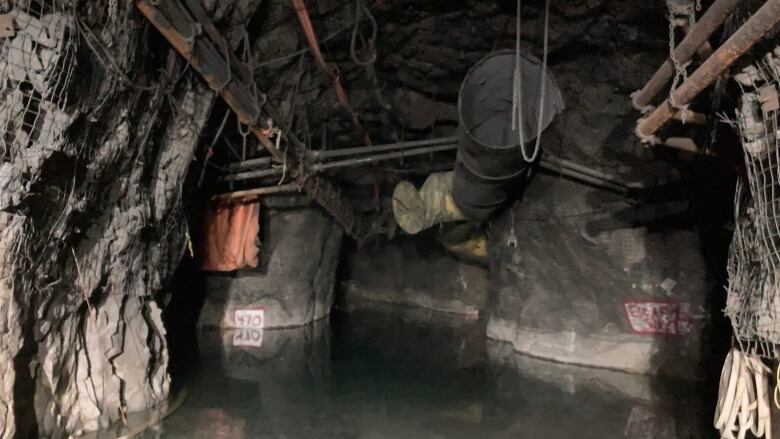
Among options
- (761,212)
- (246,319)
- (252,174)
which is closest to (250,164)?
(252,174)

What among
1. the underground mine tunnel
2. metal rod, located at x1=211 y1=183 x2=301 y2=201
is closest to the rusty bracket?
the underground mine tunnel

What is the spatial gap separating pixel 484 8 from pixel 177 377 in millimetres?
4857

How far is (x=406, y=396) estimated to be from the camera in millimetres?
5527

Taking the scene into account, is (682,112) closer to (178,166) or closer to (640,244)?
(640,244)

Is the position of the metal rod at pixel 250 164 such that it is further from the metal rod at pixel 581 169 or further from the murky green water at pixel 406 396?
the metal rod at pixel 581 169

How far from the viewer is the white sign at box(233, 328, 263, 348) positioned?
24.4 feet

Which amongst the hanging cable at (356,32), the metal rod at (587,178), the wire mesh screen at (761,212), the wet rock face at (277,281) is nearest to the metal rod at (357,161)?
the metal rod at (587,178)

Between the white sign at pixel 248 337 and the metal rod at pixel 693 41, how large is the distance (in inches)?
225

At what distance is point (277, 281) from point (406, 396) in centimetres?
340

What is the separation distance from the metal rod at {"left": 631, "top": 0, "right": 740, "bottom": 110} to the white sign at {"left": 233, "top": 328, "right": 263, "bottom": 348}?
5.72m

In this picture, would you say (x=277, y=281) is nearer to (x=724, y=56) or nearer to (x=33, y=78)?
(x=33, y=78)

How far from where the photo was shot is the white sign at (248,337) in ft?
24.4

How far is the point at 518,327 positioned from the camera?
7297 mm

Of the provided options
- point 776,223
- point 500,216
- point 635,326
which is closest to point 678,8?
point 776,223
